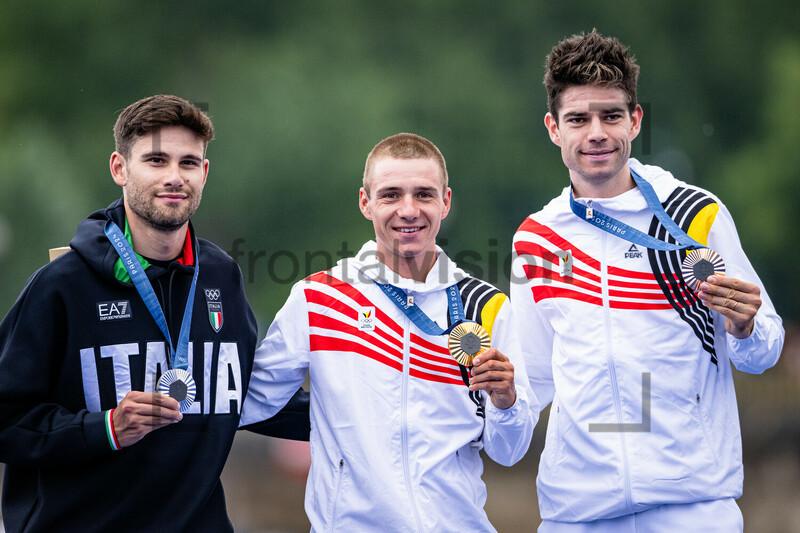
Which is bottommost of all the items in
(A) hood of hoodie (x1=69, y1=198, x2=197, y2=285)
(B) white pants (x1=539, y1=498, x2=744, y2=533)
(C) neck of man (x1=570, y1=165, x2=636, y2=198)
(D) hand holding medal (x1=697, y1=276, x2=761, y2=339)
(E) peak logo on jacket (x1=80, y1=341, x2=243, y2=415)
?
(B) white pants (x1=539, y1=498, x2=744, y2=533)

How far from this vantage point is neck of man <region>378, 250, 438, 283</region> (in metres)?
3.53

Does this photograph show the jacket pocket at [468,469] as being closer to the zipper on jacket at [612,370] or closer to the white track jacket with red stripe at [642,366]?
the white track jacket with red stripe at [642,366]

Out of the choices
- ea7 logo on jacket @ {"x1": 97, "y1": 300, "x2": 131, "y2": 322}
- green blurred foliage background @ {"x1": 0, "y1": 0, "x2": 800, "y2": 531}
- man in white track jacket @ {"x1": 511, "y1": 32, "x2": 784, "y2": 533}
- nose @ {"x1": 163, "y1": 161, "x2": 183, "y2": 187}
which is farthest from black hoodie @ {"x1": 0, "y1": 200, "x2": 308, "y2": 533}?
green blurred foliage background @ {"x1": 0, "y1": 0, "x2": 800, "y2": 531}

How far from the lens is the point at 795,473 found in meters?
9.41

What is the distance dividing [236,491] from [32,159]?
4.22 m

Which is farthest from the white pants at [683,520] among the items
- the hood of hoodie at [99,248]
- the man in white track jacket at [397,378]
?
the hood of hoodie at [99,248]

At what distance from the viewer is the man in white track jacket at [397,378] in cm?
325

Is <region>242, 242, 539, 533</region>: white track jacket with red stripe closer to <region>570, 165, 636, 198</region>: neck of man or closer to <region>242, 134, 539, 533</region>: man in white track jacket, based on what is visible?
<region>242, 134, 539, 533</region>: man in white track jacket

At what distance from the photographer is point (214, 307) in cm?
342

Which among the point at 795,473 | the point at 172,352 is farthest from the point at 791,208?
the point at 172,352

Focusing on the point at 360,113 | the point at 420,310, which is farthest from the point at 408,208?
the point at 360,113

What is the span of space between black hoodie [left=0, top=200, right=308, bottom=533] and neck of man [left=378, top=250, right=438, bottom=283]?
29.2 inches

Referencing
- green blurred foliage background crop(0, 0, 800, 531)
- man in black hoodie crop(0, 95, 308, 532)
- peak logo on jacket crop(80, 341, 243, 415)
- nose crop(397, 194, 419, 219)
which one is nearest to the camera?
man in black hoodie crop(0, 95, 308, 532)

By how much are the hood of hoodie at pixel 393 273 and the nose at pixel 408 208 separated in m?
0.21
